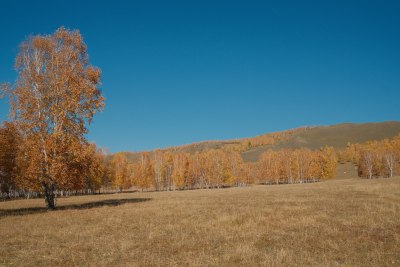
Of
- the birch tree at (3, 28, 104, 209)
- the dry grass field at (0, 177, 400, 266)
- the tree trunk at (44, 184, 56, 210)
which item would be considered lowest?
the dry grass field at (0, 177, 400, 266)

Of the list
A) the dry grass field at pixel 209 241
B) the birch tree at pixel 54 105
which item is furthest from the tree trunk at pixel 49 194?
the dry grass field at pixel 209 241

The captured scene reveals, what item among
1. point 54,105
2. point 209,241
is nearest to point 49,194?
point 54,105

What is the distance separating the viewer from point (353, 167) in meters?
189

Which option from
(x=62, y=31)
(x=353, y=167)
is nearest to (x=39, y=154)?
(x=62, y=31)

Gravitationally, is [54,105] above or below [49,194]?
above

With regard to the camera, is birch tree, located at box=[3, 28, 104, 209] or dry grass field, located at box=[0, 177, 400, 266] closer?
dry grass field, located at box=[0, 177, 400, 266]

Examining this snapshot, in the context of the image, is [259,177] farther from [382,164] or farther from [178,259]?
[178,259]

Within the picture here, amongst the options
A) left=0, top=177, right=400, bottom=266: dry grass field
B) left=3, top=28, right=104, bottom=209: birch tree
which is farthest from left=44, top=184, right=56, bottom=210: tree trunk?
left=0, top=177, right=400, bottom=266: dry grass field

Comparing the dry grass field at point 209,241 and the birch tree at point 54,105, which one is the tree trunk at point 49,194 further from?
the dry grass field at point 209,241

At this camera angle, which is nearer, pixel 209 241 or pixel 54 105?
pixel 209 241

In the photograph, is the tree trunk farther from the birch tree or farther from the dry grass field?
the dry grass field

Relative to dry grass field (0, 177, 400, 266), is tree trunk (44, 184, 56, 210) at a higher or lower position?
higher

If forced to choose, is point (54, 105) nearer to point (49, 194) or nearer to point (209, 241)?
point (49, 194)

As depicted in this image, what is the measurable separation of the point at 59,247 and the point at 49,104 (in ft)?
62.8
